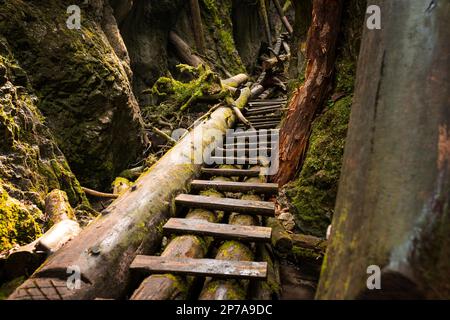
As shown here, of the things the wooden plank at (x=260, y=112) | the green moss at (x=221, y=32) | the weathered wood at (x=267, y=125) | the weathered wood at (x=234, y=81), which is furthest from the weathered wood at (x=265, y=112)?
the green moss at (x=221, y=32)

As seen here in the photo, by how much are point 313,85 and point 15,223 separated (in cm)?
304

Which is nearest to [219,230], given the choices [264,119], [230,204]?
[230,204]

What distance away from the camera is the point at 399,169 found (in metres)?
1.58

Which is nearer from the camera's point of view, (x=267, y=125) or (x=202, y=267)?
(x=202, y=267)

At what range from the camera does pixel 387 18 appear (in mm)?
2002

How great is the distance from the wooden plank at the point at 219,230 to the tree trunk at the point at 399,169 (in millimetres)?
1009

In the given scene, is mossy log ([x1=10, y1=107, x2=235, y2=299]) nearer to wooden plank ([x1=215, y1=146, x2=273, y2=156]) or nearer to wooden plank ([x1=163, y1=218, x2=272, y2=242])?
wooden plank ([x1=163, y1=218, x2=272, y2=242])

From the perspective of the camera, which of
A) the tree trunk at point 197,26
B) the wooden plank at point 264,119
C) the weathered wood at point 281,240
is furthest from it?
the tree trunk at point 197,26

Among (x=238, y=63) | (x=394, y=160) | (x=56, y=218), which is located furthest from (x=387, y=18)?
(x=238, y=63)

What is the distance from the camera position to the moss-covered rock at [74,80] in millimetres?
4145

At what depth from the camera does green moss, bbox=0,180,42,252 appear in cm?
250

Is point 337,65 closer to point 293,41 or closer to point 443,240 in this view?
point 293,41

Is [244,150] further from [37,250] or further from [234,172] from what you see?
[37,250]

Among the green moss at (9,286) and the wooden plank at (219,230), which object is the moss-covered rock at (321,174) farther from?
the green moss at (9,286)
